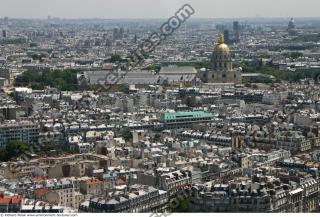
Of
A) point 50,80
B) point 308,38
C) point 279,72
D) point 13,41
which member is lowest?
point 50,80

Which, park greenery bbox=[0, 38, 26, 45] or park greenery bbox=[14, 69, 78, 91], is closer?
park greenery bbox=[14, 69, 78, 91]

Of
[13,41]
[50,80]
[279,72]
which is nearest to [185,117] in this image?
[50,80]

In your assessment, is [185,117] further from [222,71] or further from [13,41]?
[13,41]

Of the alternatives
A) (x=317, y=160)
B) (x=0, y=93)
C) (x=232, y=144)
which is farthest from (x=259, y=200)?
Answer: (x=0, y=93)

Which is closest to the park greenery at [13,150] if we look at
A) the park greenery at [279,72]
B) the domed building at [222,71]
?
the domed building at [222,71]

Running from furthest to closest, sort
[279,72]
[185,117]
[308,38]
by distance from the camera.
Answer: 1. [308,38]
2. [279,72]
3. [185,117]

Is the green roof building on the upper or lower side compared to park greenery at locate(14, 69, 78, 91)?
upper

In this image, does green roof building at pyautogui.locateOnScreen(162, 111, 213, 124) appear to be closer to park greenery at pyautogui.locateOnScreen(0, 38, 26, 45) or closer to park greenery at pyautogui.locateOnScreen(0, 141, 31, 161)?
park greenery at pyautogui.locateOnScreen(0, 141, 31, 161)

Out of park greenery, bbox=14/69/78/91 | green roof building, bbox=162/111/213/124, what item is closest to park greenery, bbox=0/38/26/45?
park greenery, bbox=14/69/78/91
